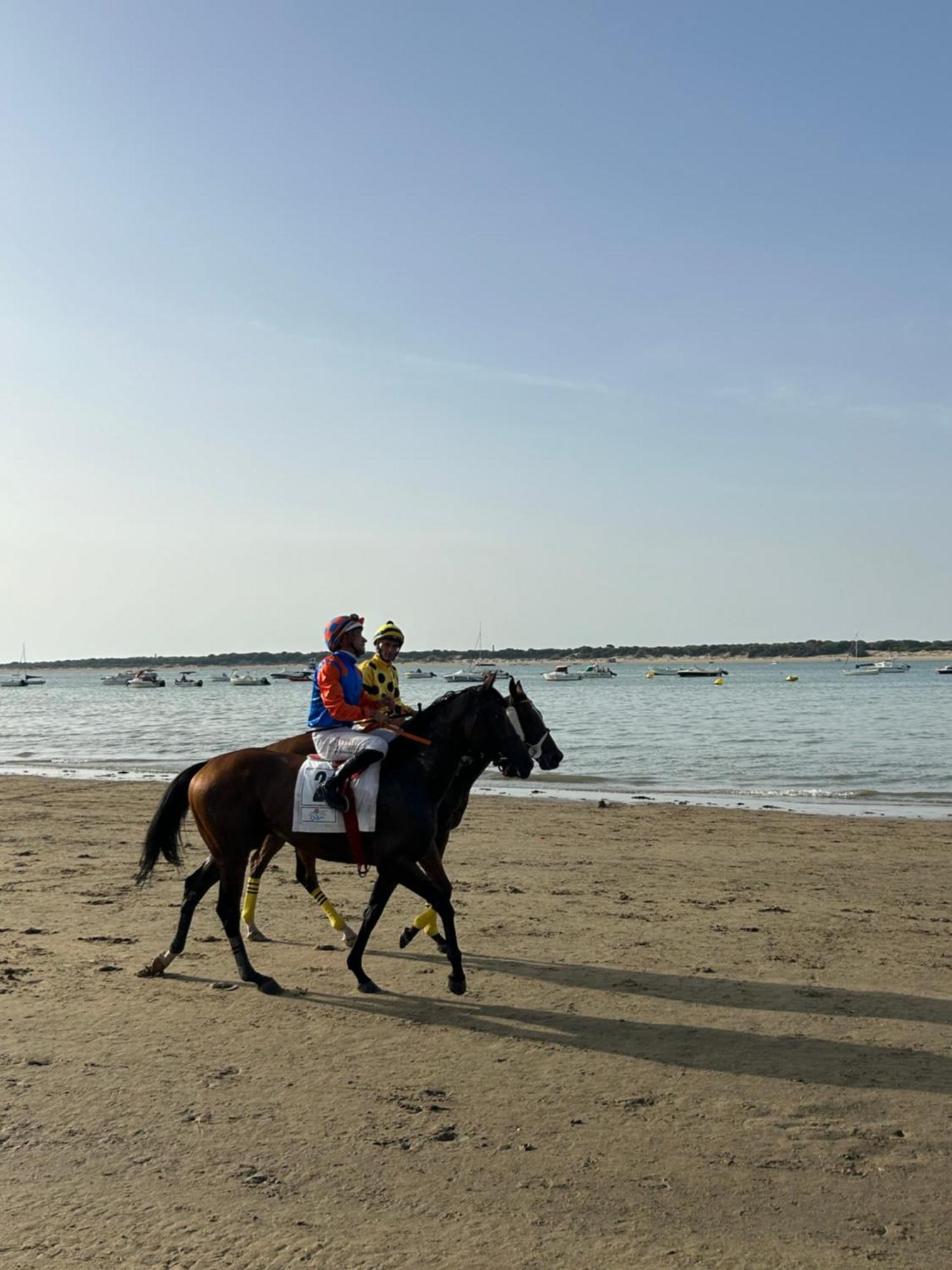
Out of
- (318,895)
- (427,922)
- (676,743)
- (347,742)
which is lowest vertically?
(676,743)

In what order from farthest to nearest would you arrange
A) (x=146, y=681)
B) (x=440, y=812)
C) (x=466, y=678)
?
(x=466, y=678) → (x=146, y=681) → (x=440, y=812)

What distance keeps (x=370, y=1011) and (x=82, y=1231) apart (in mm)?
3083

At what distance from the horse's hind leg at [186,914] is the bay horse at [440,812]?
55 centimetres

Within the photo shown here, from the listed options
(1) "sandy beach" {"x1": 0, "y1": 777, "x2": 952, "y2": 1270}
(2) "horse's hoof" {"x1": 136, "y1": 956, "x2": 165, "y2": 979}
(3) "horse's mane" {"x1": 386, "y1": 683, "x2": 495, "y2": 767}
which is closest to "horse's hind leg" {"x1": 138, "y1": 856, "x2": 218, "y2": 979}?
(2) "horse's hoof" {"x1": 136, "y1": 956, "x2": 165, "y2": 979}

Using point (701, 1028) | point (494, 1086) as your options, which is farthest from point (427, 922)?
point (494, 1086)

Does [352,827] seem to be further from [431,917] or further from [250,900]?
[250,900]

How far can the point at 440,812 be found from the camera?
8.63m

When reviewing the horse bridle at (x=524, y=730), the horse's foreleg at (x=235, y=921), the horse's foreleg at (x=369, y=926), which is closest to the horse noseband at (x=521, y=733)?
the horse bridle at (x=524, y=730)

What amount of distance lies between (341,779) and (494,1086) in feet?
8.39

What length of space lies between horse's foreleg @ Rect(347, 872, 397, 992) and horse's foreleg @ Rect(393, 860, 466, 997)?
18 centimetres

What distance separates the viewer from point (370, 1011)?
280 inches

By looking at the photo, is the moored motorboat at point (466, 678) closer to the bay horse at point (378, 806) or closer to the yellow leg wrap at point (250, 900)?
the yellow leg wrap at point (250, 900)

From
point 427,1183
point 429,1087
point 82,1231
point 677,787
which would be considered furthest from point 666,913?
point 677,787

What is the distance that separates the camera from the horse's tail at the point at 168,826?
8.48 m
